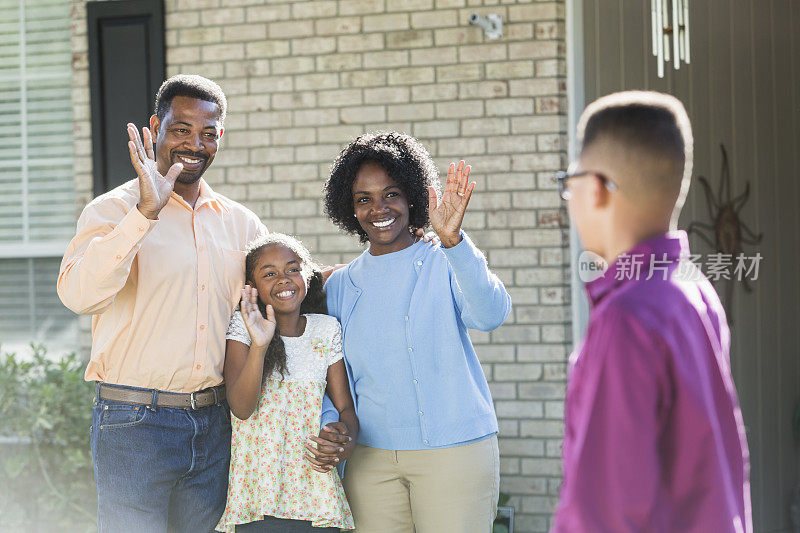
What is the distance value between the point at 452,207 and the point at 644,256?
1.00 m

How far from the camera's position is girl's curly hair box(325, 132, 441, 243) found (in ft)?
9.57

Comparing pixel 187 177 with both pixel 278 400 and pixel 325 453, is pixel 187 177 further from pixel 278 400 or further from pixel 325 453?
pixel 325 453

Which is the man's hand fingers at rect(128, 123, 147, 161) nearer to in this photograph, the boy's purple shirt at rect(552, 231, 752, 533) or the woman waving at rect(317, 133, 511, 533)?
the woman waving at rect(317, 133, 511, 533)

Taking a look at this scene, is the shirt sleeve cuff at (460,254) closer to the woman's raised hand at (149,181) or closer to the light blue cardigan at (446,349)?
the light blue cardigan at (446,349)

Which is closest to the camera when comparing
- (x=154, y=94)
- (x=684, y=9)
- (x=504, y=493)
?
(x=684, y=9)

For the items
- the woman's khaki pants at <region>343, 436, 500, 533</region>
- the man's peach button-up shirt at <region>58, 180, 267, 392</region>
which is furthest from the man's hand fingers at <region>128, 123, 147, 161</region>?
the woman's khaki pants at <region>343, 436, 500, 533</region>

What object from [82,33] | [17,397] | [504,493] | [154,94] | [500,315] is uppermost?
[82,33]

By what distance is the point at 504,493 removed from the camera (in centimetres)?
463

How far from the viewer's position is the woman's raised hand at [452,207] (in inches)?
99.3

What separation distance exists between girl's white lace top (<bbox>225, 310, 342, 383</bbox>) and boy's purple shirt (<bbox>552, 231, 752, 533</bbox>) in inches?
54.5

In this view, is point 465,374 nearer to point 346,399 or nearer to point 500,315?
point 500,315

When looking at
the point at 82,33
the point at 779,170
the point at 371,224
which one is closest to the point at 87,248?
the point at 371,224

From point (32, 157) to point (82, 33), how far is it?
803mm

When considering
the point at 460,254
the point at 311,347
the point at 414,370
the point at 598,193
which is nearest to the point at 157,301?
the point at 311,347
